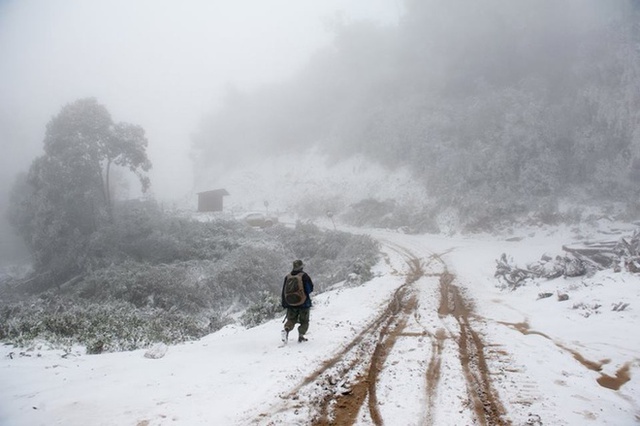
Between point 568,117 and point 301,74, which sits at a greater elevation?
point 301,74

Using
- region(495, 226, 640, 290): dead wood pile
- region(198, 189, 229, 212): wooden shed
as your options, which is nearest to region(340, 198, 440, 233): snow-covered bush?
region(495, 226, 640, 290): dead wood pile

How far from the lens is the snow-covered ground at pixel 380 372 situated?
4613mm

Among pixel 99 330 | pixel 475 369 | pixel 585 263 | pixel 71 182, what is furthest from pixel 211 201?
pixel 475 369

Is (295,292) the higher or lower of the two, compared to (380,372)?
higher

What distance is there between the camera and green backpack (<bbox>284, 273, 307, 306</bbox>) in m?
7.79

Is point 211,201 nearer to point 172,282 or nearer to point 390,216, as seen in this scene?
point 390,216

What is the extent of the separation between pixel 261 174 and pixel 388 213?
28.8 m

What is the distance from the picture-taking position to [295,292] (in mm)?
7809

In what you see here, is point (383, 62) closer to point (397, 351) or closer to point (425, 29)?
point (425, 29)

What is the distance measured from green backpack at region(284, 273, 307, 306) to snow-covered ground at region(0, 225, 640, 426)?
3.22 feet

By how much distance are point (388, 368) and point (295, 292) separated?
2.63 metres

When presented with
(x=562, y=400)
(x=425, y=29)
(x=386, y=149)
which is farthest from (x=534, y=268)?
(x=425, y=29)

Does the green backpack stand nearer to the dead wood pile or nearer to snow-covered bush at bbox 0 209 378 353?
snow-covered bush at bbox 0 209 378 353

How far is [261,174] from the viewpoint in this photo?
5725cm
